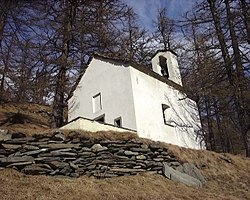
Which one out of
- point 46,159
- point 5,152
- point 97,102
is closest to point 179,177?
point 46,159

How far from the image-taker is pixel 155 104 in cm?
1703

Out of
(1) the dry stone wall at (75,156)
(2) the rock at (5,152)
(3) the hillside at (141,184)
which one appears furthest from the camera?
(2) the rock at (5,152)

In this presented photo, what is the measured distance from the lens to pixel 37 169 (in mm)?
10094

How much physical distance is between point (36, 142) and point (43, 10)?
9.27 metres

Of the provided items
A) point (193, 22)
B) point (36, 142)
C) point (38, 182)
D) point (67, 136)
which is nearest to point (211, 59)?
point (193, 22)

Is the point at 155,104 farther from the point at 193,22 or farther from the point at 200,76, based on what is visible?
the point at 193,22

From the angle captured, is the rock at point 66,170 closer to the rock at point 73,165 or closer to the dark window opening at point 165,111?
the rock at point 73,165

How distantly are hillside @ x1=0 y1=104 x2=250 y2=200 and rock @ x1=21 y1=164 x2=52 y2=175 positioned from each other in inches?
8.8

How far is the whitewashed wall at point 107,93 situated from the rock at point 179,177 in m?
3.36

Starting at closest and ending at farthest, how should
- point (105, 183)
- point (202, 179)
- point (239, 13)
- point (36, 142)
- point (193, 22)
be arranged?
point (105, 183) → point (36, 142) → point (202, 179) → point (239, 13) → point (193, 22)

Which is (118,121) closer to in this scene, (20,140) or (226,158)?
(226,158)

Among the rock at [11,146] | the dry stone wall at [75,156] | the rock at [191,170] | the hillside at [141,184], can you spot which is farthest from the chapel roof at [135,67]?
the rock at [11,146]

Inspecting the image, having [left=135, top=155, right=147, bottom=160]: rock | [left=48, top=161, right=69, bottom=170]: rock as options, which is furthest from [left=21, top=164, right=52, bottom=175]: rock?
[left=135, top=155, right=147, bottom=160]: rock

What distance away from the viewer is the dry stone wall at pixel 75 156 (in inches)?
407
